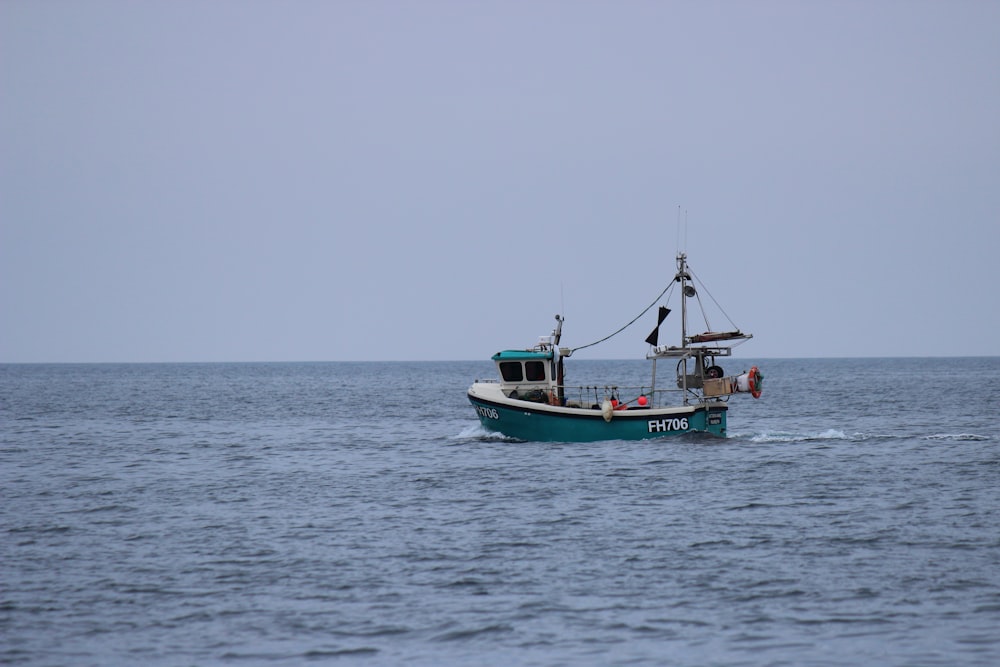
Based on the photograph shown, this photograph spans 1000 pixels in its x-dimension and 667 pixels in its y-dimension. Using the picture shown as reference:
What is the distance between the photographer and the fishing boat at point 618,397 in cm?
3866

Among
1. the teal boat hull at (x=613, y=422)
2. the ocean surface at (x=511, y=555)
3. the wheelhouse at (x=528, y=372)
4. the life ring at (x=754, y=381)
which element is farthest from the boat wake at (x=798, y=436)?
the wheelhouse at (x=528, y=372)

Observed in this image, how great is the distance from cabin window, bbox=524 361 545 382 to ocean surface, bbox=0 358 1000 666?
9.22 feet

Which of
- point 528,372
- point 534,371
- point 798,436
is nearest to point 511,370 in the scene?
point 528,372

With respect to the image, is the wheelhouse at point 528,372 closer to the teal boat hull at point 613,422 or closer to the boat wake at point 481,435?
the teal boat hull at point 613,422

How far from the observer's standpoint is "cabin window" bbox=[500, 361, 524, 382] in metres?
41.8

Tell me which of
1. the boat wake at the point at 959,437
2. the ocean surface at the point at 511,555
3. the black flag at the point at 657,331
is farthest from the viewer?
the boat wake at the point at 959,437

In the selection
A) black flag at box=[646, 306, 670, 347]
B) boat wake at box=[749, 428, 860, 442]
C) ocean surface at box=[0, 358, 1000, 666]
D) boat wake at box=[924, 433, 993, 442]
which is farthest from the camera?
boat wake at box=[749, 428, 860, 442]

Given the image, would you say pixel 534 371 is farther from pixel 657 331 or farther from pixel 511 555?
pixel 511 555

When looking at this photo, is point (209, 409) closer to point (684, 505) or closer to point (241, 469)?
point (241, 469)

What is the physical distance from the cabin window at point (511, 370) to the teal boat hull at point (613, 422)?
4.92 feet

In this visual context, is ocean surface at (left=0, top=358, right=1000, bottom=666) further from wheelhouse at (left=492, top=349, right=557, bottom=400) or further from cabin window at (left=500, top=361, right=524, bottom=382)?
cabin window at (left=500, top=361, right=524, bottom=382)

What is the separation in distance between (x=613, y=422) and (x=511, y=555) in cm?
1822

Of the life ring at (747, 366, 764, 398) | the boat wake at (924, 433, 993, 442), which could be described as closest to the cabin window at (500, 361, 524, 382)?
the life ring at (747, 366, 764, 398)

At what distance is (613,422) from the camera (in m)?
Answer: 39.1
